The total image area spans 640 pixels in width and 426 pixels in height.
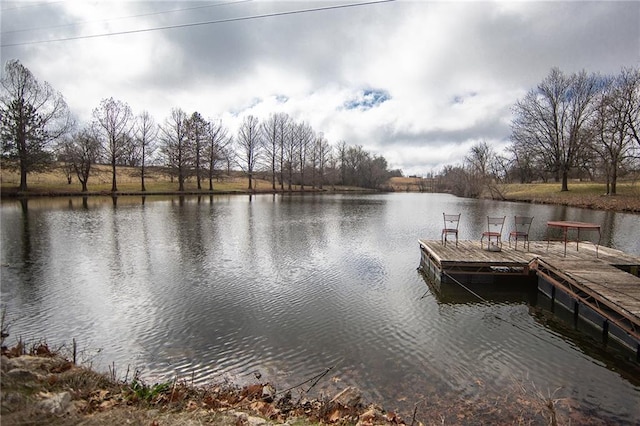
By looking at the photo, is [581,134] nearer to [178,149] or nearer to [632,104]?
[632,104]

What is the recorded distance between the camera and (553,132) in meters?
44.6

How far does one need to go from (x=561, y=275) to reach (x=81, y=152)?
5133 centimetres

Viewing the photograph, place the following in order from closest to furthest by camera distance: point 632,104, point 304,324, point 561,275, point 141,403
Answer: point 141,403 < point 304,324 < point 561,275 < point 632,104

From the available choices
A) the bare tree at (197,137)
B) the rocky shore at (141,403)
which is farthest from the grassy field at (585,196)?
the bare tree at (197,137)

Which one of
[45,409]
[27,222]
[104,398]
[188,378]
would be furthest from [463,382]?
[27,222]

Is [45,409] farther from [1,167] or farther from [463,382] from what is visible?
[1,167]

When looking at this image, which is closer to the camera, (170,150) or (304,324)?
(304,324)

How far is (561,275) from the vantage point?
8.73 metres

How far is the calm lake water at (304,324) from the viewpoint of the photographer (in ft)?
17.5

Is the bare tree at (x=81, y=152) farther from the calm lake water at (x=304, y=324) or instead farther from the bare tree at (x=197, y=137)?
the calm lake water at (x=304, y=324)

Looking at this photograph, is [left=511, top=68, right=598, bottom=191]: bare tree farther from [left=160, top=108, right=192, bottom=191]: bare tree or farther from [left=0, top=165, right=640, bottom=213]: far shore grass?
[left=160, top=108, right=192, bottom=191]: bare tree

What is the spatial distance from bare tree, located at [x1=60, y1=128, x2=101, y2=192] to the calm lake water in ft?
112

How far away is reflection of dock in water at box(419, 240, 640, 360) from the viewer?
674 cm

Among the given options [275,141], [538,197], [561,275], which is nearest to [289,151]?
[275,141]
